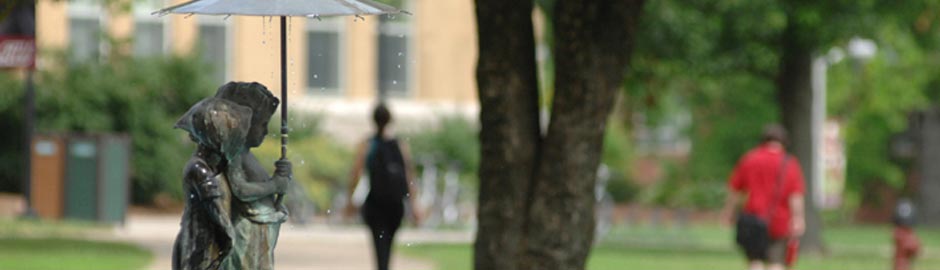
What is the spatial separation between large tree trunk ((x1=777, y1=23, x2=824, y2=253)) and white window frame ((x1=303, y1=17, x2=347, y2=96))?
1581 cm

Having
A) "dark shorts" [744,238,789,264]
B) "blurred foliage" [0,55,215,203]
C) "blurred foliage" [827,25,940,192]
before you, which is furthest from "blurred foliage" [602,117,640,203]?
"dark shorts" [744,238,789,264]

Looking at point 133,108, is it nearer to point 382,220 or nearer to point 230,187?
point 382,220

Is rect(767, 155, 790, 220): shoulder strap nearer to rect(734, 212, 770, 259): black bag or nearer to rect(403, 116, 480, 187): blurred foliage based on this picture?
rect(734, 212, 770, 259): black bag

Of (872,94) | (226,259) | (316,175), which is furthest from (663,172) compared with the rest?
(226,259)

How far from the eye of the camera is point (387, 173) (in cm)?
1537

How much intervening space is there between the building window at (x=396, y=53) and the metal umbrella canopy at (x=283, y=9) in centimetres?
3198

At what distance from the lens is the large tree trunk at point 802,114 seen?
28125mm

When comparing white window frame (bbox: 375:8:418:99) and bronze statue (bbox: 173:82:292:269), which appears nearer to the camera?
bronze statue (bbox: 173:82:292:269)

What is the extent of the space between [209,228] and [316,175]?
28627 millimetres

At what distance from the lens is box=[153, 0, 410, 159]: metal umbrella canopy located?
337 inches

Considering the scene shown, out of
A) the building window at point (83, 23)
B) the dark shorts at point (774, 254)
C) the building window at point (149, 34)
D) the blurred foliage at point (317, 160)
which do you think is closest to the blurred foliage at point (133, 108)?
the blurred foliage at point (317, 160)

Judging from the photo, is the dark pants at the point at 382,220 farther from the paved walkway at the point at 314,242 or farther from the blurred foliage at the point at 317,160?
the blurred foliage at the point at 317,160

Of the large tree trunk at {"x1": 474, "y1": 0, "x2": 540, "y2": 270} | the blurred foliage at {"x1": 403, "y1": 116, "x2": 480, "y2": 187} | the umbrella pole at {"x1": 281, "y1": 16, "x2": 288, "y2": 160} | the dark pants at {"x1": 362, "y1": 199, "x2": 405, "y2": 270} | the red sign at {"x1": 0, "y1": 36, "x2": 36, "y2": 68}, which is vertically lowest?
the blurred foliage at {"x1": 403, "y1": 116, "x2": 480, "y2": 187}

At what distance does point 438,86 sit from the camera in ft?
149
